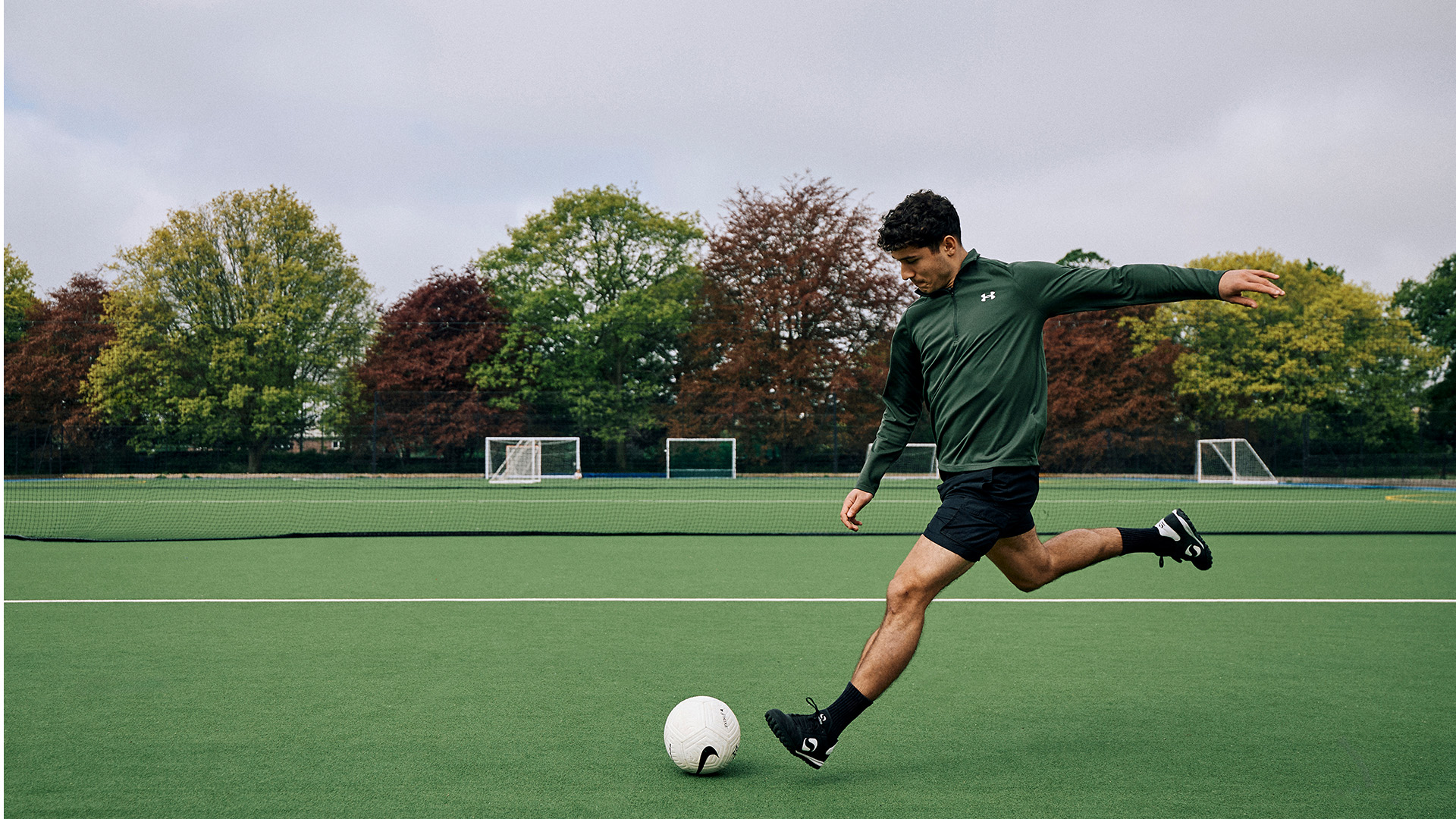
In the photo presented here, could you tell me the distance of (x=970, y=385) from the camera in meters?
3.88

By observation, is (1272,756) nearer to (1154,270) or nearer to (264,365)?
(1154,270)

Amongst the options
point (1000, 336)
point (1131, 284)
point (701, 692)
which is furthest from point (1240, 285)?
point (701, 692)

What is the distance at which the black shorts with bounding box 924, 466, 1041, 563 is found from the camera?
3744 mm

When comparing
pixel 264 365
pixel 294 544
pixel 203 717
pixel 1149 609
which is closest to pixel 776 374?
pixel 264 365

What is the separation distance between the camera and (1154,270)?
12.6ft

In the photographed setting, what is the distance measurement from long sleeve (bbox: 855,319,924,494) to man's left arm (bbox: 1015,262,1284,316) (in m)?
0.57

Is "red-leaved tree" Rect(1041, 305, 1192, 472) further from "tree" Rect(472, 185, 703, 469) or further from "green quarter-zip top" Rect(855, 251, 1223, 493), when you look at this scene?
"green quarter-zip top" Rect(855, 251, 1223, 493)

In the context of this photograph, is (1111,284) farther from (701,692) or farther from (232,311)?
(232,311)

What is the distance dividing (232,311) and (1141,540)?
142 ft

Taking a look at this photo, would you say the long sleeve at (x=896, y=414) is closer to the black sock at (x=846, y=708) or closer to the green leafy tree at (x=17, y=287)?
the black sock at (x=846, y=708)

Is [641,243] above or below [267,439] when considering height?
above

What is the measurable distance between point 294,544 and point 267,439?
12926mm

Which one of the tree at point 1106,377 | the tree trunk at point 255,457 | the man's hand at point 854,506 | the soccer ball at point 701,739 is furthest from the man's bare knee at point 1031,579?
the tree at point 1106,377

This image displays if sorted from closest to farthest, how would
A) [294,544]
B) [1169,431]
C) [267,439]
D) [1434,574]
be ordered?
[1434,574], [294,544], [267,439], [1169,431]
